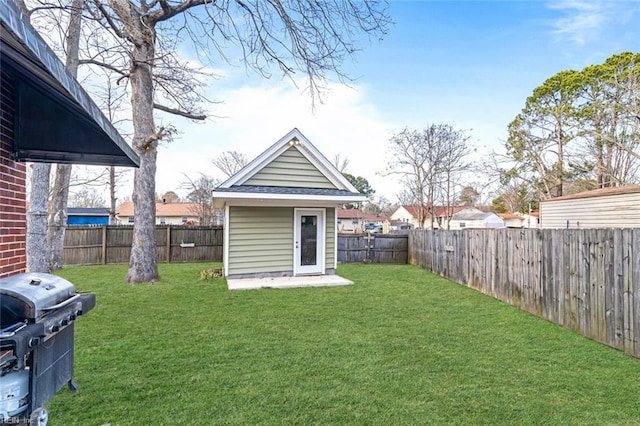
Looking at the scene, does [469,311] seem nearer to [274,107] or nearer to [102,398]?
[102,398]

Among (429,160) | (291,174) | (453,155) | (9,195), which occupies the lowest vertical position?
(9,195)

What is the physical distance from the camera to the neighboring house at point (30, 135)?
2.60 m

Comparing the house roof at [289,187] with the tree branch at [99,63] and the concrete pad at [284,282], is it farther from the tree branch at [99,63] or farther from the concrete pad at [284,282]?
the tree branch at [99,63]

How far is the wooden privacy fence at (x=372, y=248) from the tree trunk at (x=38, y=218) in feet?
31.3

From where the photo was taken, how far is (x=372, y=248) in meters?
14.0

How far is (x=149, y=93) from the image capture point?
903cm

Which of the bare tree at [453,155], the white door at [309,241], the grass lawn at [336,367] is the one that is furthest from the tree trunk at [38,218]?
the bare tree at [453,155]

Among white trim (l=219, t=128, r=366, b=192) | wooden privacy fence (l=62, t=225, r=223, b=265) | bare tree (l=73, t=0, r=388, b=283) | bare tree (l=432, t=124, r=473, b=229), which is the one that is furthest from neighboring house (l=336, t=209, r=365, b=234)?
bare tree (l=73, t=0, r=388, b=283)

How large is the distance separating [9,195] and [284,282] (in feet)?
22.4

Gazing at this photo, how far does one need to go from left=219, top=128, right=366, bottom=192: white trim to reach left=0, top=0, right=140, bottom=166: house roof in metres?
5.57

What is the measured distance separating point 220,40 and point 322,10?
1.80m

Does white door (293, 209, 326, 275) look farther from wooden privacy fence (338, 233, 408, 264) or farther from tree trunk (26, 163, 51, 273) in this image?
tree trunk (26, 163, 51, 273)

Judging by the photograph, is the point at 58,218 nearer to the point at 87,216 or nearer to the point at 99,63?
the point at 99,63

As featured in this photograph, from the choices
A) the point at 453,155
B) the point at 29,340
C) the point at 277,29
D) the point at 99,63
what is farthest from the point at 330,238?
the point at 453,155
